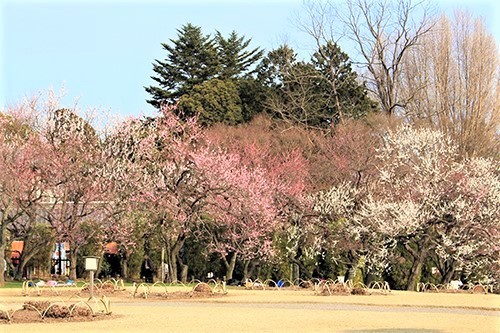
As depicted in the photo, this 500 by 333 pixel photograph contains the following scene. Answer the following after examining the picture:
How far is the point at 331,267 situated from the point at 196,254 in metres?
5.79

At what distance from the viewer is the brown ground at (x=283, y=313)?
1532 centimetres

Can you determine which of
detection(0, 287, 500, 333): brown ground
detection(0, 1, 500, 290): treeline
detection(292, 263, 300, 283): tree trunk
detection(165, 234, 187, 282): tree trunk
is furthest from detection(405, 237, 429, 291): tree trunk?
detection(165, 234, 187, 282): tree trunk

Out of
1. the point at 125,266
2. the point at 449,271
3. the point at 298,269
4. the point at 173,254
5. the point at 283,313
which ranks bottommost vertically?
the point at 283,313

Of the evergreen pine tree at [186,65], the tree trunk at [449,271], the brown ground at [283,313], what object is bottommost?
the brown ground at [283,313]

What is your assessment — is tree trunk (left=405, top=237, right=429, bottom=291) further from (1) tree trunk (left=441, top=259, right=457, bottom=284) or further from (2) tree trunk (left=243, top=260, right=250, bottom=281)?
(2) tree trunk (left=243, top=260, right=250, bottom=281)

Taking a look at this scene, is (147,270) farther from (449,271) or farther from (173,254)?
(449,271)

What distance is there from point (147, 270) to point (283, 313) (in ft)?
60.2

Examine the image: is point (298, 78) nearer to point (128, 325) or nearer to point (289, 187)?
point (289, 187)

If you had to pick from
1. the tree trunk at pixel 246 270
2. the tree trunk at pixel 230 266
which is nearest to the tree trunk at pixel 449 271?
the tree trunk at pixel 246 270

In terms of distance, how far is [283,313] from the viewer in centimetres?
1858

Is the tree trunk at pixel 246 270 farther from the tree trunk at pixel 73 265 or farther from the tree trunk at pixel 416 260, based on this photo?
the tree trunk at pixel 73 265

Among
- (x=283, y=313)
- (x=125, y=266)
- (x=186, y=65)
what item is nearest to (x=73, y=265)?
(x=125, y=266)

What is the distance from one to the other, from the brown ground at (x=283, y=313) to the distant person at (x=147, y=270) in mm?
8859

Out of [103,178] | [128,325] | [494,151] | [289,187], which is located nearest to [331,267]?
[289,187]
